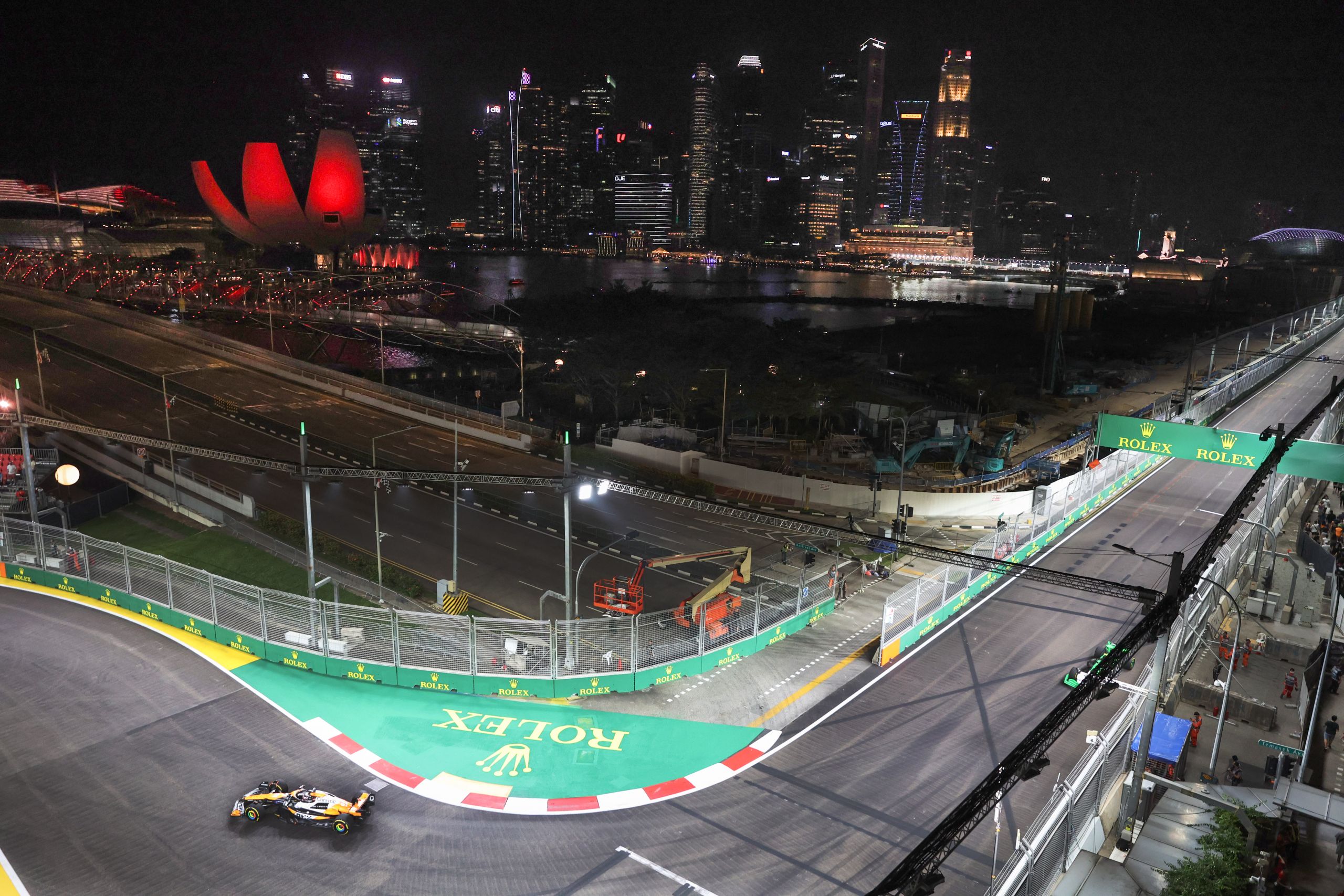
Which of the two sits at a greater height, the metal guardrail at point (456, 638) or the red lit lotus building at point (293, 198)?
the red lit lotus building at point (293, 198)

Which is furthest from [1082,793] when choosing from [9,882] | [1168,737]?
[9,882]

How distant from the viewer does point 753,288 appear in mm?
165125

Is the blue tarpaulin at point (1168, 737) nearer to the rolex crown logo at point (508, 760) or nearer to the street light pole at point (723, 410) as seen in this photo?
the rolex crown logo at point (508, 760)

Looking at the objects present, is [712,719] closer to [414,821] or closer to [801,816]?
[801,816]

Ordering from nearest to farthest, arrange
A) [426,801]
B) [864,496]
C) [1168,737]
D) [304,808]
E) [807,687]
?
[304,808]
[426,801]
[1168,737]
[807,687]
[864,496]

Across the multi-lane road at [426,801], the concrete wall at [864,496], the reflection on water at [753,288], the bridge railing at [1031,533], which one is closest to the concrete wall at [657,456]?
the concrete wall at [864,496]

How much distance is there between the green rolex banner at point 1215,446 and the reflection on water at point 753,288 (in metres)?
65.8

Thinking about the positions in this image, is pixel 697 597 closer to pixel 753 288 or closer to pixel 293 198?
pixel 293 198

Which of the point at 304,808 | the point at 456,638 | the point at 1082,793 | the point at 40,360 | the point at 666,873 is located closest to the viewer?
the point at 1082,793

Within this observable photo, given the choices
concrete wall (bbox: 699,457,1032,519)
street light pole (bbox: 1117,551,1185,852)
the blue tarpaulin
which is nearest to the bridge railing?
concrete wall (bbox: 699,457,1032,519)

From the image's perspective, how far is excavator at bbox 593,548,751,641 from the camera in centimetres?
1848

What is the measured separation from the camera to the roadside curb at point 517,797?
46.5 feet

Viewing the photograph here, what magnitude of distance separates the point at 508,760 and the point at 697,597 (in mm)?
7418

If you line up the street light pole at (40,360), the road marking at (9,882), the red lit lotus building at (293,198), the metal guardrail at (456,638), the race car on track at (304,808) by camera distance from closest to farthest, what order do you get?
the road marking at (9,882) < the race car on track at (304,808) < the metal guardrail at (456,638) < the street light pole at (40,360) < the red lit lotus building at (293,198)
